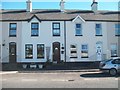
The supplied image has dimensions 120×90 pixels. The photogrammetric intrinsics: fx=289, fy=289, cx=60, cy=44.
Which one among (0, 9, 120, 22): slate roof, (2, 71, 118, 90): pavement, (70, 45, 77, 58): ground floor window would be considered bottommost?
(2, 71, 118, 90): pavement

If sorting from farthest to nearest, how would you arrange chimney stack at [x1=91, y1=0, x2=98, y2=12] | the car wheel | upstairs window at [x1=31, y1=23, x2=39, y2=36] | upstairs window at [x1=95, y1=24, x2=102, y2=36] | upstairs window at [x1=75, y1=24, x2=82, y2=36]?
chimney stack at [x1=91, y1=0, x2=98, y2=12], upstairs window at [x1=95, y1=24, x2=102, y2=36], upstairs window at [x1=75, y1=24, x2=82, y2=36], upstairs window at [x1=31, y1=23, x2=39, y2=36], the car wheel

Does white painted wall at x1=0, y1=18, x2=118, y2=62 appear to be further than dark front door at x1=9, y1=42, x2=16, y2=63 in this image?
No

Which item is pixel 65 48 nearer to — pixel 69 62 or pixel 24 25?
pixel 69 62

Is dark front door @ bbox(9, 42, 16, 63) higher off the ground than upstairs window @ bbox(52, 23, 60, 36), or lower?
lower

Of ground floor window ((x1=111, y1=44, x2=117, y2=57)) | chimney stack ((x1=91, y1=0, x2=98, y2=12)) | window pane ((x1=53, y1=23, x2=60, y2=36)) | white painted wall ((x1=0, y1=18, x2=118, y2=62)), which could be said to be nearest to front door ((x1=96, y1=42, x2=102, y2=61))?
white painted wall ((x1=0, y1=18, x2=118, y2=62))

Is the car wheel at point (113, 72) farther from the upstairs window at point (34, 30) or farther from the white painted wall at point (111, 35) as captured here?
the upstairs window at point (34, 30)

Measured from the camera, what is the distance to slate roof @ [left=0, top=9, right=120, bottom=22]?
3588 centimetres

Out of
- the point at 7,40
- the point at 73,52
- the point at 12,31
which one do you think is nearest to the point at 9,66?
the point at 7,40

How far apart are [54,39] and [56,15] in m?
3.45

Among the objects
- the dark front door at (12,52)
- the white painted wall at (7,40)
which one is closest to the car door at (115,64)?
the white painted wall at (7,40)

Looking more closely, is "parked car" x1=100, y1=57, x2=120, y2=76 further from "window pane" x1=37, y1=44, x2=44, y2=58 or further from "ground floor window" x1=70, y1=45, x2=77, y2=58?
"window pane" x1=37, y1=44, x2=44, y2=58

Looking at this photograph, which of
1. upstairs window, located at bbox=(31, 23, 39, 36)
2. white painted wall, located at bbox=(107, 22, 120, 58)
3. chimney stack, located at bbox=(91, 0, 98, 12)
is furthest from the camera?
chimney stack, located at bbox=(91, 0, 98, 12)

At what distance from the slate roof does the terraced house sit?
124mm

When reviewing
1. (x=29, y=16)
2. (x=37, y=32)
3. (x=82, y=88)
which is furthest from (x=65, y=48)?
(x=82, y=88)
